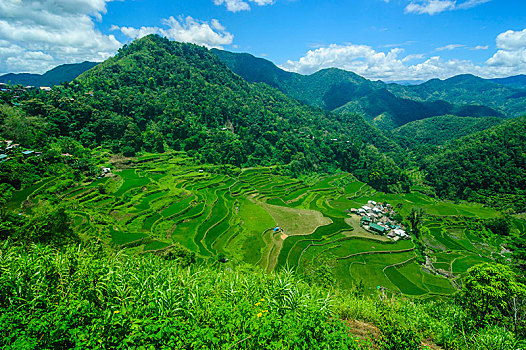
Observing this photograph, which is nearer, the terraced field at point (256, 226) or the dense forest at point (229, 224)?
the dense forest at point (229, 224)

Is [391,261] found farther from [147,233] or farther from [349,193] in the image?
[147,233]

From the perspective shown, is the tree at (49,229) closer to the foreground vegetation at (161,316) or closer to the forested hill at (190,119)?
the foreground vegetation at (161,316)

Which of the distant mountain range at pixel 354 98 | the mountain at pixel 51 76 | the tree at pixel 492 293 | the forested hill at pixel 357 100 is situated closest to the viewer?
the tree at pixel 492 293

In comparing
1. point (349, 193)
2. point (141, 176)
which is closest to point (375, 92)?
point (349, 193)

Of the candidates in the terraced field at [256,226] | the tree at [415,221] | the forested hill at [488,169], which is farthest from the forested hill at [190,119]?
the tree at [415,221]

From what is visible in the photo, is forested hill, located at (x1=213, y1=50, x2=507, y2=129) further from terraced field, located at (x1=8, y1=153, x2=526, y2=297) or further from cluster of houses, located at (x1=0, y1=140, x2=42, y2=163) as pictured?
cluster of houses, located at (x1=0, y1=140, x2=42, y2=163)

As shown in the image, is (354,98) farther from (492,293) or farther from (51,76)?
(51,76)

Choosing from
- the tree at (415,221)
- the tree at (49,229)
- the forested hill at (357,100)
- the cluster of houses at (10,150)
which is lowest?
the tree at (415,221)
